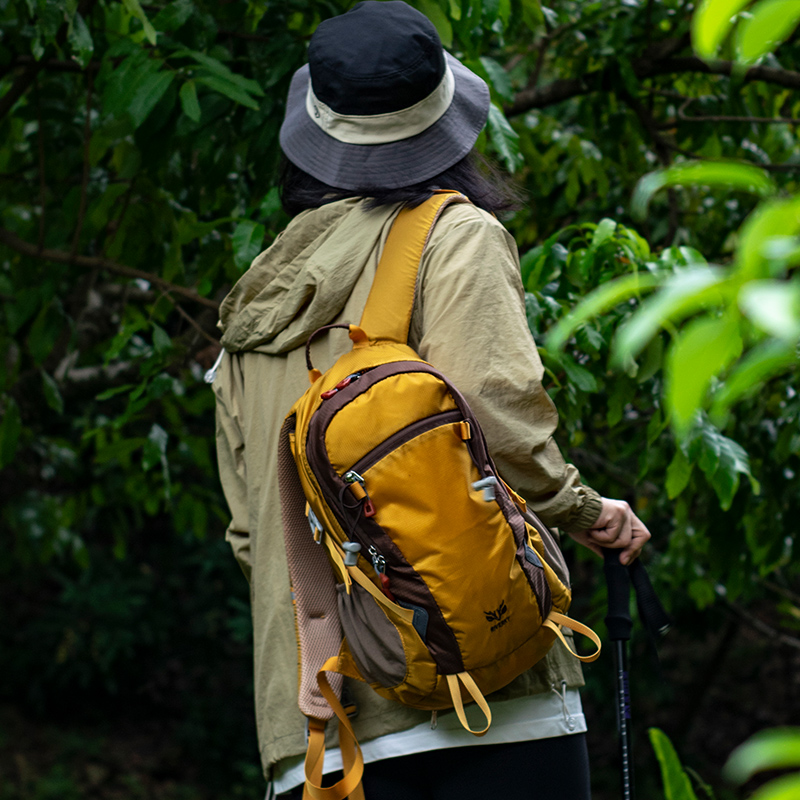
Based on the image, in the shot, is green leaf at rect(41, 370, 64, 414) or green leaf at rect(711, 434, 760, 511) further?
green leaf at rect(41, 370, 64, 414)

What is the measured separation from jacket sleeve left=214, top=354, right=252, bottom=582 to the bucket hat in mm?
340

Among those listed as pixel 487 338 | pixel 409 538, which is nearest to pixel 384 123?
pixel 487 338

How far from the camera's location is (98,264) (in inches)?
89.0

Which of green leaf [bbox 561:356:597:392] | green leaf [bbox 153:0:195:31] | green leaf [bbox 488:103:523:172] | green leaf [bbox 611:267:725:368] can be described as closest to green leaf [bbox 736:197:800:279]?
green leaf [bbox 611:267:725:368]

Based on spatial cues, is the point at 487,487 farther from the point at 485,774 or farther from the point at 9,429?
the point at 9,429

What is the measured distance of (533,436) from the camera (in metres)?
1.15

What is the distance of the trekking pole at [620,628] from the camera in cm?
137

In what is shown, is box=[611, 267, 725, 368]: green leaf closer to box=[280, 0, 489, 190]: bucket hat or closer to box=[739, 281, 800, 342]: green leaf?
box=[739, 281, 800, 342]: green leaf

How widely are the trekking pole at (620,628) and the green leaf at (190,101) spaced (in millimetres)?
1106

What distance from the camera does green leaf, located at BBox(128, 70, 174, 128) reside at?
174 centimetres

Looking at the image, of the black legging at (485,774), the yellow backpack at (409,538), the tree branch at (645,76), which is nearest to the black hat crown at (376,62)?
the yellow backpack at (409,538)

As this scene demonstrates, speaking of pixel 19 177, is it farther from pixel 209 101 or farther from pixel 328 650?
pixel 328 650

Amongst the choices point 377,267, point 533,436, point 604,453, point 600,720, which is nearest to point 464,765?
point 533,436

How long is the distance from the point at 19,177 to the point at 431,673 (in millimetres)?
2168
